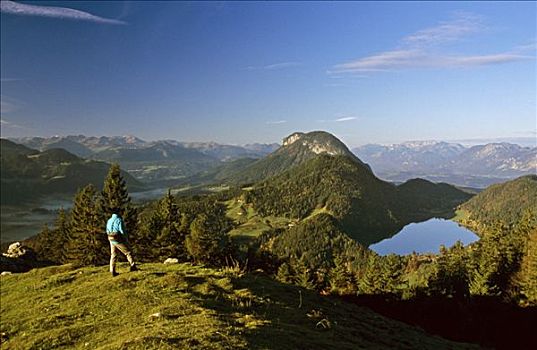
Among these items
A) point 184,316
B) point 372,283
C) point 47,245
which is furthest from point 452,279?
point 47,245

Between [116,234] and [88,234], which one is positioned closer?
[116,234]

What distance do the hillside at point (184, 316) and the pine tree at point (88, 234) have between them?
38.9m

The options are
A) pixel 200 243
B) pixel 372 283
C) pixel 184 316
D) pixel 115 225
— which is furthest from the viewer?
pixel 372 283

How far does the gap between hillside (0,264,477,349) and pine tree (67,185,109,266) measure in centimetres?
3889

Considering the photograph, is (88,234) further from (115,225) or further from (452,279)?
(452,279)

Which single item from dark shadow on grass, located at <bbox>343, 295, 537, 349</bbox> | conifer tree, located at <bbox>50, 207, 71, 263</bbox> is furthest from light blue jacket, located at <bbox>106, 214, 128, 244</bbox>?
conifer tree, located at <bbox>50, 207, 71, 263</bbox>

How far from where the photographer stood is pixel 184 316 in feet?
54.8

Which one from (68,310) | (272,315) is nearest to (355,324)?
(272,315)

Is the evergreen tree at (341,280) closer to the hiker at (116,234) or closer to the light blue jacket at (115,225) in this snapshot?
the hiker at (116,234)

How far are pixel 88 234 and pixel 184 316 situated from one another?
57.8 metres

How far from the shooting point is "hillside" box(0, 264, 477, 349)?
46.2ft

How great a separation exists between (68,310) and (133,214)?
55097 mm

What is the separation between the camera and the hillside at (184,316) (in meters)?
14.1

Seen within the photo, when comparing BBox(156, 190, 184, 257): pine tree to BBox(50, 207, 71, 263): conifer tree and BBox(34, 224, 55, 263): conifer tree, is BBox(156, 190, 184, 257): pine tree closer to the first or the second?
BBox(50, 207, 71, 263): conifer tree
